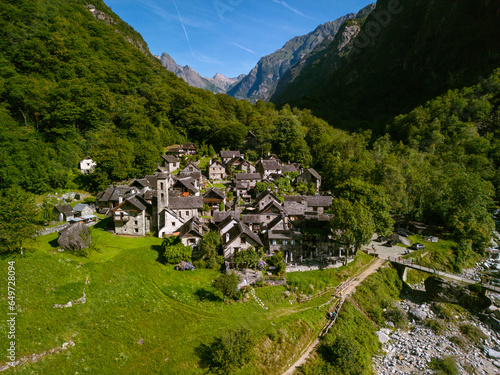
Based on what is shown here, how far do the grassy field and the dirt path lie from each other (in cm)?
74

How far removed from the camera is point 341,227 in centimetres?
3647

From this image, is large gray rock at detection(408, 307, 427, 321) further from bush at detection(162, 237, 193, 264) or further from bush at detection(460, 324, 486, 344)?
bush at detection(162, 237, 193, 264)

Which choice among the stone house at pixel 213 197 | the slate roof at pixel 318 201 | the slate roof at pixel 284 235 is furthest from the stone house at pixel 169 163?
the slate roof at pixel 284 235

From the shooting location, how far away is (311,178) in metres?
68.9

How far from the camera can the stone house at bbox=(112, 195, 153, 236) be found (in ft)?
129

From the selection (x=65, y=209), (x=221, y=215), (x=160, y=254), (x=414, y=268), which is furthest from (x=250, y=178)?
(x=65, y=209)

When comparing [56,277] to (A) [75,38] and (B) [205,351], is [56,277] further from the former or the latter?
(A) [75,38]

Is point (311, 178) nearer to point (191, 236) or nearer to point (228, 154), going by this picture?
point (228, 154)

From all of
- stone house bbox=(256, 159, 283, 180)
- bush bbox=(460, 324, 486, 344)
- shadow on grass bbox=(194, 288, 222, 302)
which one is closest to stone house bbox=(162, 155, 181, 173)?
stone house bbox=(256, 159, 283, 180)

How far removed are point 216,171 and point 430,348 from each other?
57471 mm

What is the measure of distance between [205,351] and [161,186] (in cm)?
2551

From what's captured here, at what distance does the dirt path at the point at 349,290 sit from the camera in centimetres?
2473

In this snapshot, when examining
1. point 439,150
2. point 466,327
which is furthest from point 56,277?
point 439,150

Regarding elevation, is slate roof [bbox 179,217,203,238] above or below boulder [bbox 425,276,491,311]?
above
